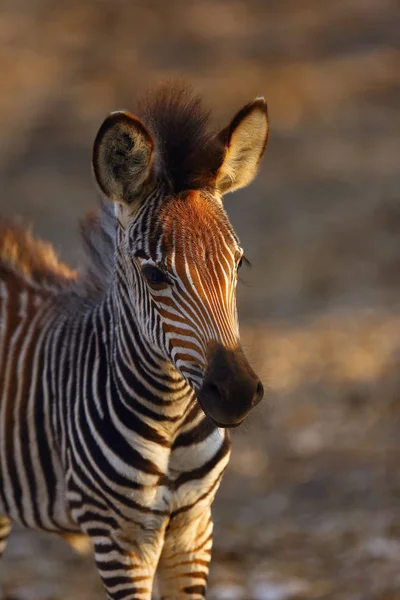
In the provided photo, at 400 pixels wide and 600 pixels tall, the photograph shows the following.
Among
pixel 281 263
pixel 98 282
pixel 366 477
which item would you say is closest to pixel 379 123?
pixel 281 263

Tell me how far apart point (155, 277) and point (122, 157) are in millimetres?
551

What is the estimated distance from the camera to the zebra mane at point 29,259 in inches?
221

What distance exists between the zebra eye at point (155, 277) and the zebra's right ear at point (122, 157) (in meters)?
0.40

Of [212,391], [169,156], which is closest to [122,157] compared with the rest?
[169,156]

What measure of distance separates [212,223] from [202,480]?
45.8 inches

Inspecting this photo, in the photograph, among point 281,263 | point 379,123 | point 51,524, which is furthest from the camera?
point 379,123

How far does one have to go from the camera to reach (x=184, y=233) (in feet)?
13.4

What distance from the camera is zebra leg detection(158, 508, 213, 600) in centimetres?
471

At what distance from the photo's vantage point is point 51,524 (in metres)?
5.09

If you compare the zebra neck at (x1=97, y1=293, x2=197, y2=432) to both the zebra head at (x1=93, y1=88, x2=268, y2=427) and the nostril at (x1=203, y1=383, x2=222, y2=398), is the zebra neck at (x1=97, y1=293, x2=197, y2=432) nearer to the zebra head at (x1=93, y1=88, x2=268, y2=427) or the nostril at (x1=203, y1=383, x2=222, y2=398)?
the zebra head at (x1=93, y1=88, x2=268, y2=427)

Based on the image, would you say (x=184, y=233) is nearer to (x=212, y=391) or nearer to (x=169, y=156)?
(x=169, y=156)

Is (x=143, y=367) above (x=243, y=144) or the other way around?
the other way around

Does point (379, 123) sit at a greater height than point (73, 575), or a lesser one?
greater

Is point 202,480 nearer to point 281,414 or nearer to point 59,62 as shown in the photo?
point 281,414
